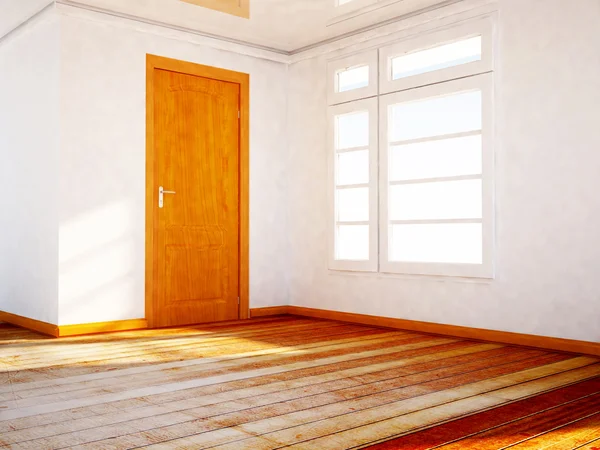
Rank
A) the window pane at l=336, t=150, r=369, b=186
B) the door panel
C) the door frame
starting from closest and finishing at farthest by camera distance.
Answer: the door frame < the door panel < the window pane at l=336, t=150, r=369, b=186

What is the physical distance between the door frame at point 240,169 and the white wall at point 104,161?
0.18 ft

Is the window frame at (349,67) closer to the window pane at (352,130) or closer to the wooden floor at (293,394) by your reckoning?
the window pane at (352,130)

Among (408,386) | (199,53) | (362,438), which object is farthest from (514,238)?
(199,53)

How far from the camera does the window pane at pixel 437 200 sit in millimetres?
4828

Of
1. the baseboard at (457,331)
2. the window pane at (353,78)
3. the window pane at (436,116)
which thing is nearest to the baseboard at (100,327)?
the baseboard at (457,331)

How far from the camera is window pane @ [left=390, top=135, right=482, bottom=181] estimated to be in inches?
191

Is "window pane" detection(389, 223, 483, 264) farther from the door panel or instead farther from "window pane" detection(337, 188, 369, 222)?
the door panel

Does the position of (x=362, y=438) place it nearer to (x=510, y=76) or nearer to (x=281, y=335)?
(x=281, y=335)

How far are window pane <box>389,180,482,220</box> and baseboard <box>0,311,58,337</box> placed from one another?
9.74ft

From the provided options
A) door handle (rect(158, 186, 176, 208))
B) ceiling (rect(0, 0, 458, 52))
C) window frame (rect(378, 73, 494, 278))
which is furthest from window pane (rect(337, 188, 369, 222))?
door handle (rect(158, 186, 176, 208))

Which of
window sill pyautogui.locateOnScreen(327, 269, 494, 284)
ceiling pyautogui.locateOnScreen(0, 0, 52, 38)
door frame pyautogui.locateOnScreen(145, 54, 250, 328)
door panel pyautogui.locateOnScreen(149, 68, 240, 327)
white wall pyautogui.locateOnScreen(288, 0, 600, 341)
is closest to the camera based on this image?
white wall pyautogui.locateOnScreen(288, 0, 600, 341)

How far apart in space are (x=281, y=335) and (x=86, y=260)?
5.63ft

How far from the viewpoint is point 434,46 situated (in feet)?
16.8

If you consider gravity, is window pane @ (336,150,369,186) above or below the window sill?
above
